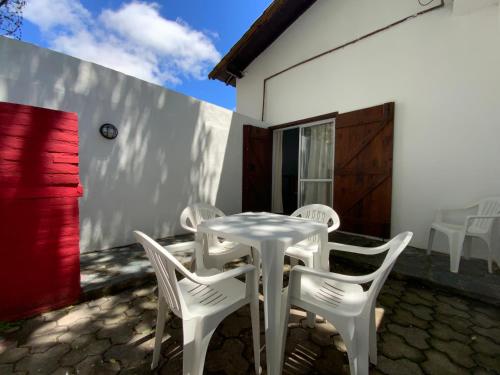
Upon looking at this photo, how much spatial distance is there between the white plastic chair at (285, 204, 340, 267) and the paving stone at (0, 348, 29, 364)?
178 cm

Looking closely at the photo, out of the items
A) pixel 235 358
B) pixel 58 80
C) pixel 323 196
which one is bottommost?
pixel 235 358

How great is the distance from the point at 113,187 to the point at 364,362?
3.16 m

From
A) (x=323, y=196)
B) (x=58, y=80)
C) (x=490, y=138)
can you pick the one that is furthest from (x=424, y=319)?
(x=58, y=80)

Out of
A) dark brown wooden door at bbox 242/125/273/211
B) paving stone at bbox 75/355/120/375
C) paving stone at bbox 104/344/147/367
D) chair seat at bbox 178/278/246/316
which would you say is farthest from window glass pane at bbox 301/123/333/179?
paving stone at bbox 75/355/120/375

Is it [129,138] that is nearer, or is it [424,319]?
[424,319]

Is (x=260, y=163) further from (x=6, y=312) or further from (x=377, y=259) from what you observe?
(x=6, y=312)

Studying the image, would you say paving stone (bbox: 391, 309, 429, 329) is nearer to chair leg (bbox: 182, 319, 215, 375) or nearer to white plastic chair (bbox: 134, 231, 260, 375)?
white plastic chair (bbox: 134, 231, 260, 375)

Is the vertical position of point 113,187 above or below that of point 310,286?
above

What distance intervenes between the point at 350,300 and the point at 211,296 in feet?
2.41

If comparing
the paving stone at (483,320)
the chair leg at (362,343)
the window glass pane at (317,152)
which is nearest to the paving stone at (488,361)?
the paving stone at (483,320)

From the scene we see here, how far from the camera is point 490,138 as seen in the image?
2664 millimetres

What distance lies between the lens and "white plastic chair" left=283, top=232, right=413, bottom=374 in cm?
99

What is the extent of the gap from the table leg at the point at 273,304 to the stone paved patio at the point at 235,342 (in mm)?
247

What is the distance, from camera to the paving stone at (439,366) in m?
1.23
